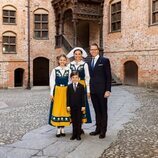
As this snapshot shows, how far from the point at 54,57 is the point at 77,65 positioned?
18.2 metres

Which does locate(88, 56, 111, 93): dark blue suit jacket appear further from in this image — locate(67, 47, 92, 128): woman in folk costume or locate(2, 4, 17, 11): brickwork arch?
locate(2, 4, 17, 11): brickwork arch

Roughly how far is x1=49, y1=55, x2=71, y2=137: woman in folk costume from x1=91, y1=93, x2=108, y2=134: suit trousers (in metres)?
0.63

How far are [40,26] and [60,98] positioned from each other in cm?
1870

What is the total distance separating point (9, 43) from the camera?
23.6 m

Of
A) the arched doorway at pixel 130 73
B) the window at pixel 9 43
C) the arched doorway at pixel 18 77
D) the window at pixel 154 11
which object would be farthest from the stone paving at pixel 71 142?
the arched doorway at pixel 18 77

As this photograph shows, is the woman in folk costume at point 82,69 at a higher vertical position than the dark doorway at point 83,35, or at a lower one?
lower

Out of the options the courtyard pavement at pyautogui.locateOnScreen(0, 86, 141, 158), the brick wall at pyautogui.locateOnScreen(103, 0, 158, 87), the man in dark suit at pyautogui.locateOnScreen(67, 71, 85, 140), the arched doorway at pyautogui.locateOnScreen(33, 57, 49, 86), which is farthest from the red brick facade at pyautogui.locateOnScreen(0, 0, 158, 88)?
the man in dark suit at pyautogui.locateOnScreen(67, 71, 85, 140)

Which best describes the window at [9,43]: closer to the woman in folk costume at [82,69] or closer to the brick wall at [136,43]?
the brick wall at [136,43]

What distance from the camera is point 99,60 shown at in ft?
21.1

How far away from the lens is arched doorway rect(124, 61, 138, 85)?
2016cm

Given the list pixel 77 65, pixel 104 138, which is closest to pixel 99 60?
pixel 77 65

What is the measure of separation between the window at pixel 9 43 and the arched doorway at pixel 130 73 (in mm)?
8807

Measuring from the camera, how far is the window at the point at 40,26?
80.0 feet

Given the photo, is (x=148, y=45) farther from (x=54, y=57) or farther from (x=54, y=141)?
(x=54, y=141)
